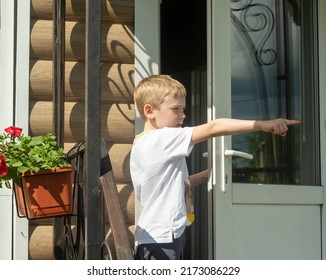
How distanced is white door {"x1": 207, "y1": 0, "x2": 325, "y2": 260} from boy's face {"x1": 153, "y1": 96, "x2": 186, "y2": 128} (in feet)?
1.30

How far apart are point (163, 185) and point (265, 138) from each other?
3.26 ft

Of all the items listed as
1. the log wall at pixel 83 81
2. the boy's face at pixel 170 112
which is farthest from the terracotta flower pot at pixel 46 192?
the log wall at pixel 83 81

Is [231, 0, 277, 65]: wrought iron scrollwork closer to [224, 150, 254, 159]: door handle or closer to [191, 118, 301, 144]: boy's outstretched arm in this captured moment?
[224, 150, 254, 159]: door handle

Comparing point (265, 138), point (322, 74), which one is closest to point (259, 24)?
point (322, 74)

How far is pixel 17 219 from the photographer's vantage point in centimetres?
324

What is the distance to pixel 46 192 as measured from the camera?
2.64 m

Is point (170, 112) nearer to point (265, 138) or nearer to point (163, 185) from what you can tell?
point (163, 185)

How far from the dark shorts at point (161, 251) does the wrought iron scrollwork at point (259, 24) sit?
1.24 m

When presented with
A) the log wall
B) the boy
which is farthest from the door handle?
the log wall

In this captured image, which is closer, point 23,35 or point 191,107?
point 23,35

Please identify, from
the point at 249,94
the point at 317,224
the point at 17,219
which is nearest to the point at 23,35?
the point at 17,219
